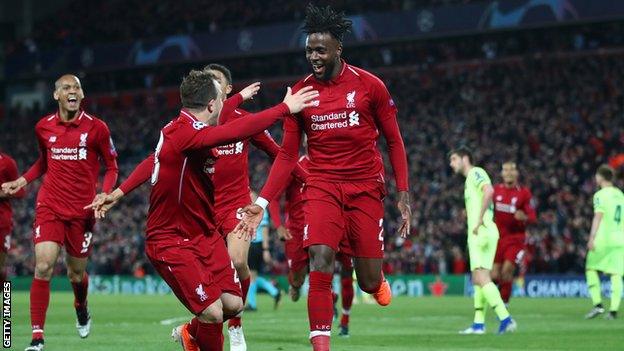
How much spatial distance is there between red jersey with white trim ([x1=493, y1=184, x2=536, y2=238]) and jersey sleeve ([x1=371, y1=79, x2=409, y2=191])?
10.1 meters

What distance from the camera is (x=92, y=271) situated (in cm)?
4366

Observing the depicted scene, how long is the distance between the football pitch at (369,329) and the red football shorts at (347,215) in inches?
108

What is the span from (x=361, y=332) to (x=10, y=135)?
44184mm

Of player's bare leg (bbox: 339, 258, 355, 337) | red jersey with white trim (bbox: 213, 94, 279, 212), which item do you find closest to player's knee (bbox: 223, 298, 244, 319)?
red jersey with white trim (bbox: 213, 94, 279, 212)

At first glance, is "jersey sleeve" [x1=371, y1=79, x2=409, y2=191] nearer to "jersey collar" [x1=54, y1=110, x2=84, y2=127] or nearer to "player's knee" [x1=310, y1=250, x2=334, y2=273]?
"player's knee" [x1=310, y1=250, x2=334, y2=273]

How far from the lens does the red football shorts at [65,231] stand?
13.0 m

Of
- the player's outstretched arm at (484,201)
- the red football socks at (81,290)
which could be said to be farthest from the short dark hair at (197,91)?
the player's outstretched arm at (484,201)

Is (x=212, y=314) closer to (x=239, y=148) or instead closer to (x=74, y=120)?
(x=239, y=148)

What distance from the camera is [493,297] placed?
51.4 ft

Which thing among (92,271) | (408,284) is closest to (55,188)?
(408,284)

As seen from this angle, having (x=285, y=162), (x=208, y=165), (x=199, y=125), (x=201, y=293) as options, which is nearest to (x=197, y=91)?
(x=199, y=125)

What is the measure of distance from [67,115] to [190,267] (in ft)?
15.8

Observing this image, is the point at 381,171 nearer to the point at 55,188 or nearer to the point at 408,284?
the point at 55,188

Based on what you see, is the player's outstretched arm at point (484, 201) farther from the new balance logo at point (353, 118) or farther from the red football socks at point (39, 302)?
the red football socks at point (39, 302)
